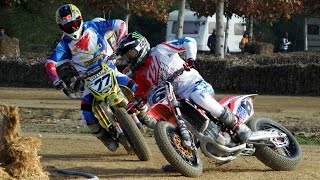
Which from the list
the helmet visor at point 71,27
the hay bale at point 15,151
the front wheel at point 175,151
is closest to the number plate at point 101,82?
the helmet visor at point 71,27

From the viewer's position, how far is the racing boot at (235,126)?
942 centimetres

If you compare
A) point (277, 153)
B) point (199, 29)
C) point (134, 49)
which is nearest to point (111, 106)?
point (134, 49)

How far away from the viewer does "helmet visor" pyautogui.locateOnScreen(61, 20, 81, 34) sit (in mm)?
10789

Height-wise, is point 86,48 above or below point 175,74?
above

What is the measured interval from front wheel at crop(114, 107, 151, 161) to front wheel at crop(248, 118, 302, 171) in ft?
4.26

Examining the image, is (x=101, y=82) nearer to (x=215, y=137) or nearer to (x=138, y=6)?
(x=215, y=137)

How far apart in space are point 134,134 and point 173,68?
110 centimetres

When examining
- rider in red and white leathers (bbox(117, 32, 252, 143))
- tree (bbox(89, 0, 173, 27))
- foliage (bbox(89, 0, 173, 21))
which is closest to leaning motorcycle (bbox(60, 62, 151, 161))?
rider in red and white leathers (bbox(117, 32, 252, 143))

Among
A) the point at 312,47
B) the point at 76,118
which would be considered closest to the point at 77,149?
the point at 76,118

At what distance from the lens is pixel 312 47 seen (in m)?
52.7

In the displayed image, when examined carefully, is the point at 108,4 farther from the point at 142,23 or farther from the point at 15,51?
the point at 142,23

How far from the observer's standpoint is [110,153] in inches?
449

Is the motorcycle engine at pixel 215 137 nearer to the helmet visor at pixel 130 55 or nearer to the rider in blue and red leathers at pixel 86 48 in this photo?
the helmet visor at pixel 130 55

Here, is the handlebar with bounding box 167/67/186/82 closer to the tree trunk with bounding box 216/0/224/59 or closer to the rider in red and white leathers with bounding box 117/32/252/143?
the rider in red and white leathers with bounding box 117/32/252/143
